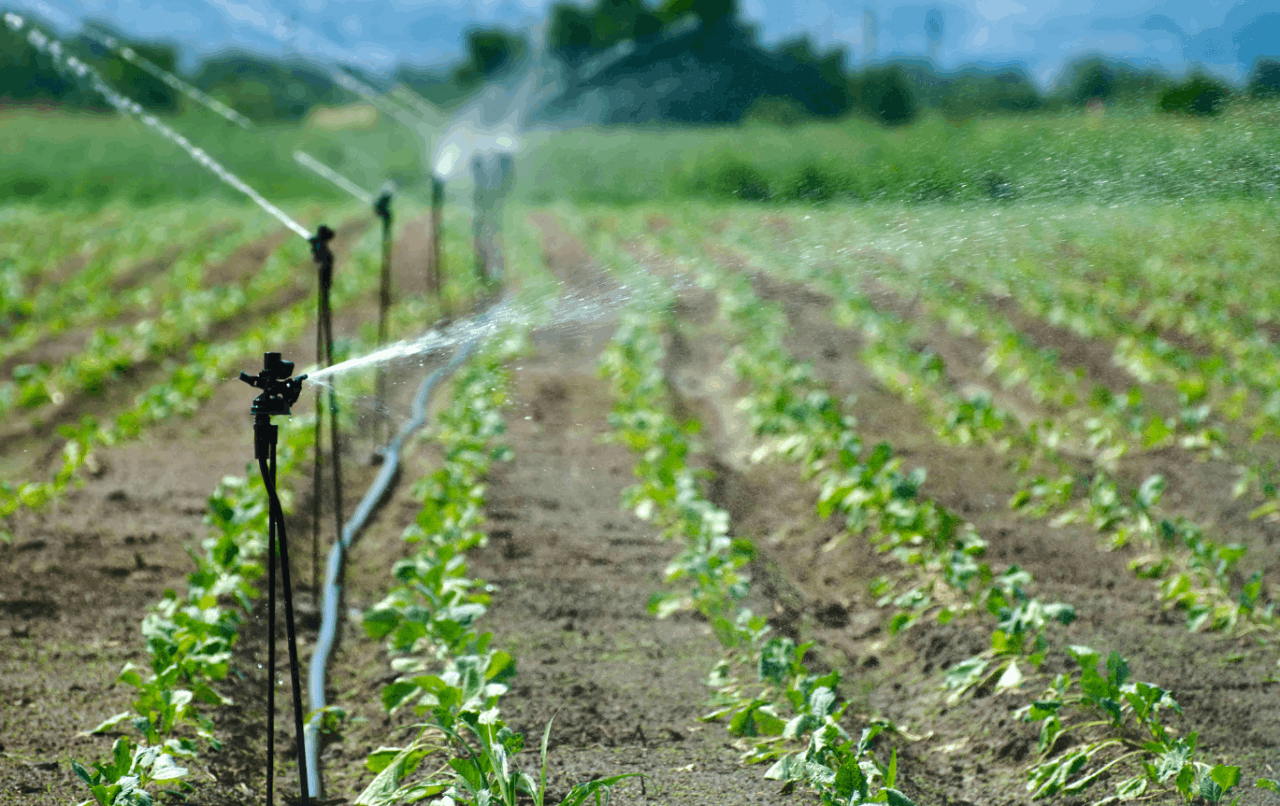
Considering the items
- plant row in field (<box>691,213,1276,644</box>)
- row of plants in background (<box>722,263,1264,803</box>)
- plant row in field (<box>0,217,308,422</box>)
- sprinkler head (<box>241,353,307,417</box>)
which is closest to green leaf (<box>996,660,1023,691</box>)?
row of plants in background (<box>722,263,1264,803</box>)

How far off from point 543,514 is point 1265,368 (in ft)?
17.4

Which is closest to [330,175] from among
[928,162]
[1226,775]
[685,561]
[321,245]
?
[321,245]

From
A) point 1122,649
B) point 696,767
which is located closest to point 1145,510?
point 1122,649

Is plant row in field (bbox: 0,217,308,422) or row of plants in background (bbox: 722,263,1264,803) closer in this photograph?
row of plants in background (bbox: 722,263,1264,803)

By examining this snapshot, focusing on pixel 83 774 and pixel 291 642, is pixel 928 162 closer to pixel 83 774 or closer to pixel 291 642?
pixel 291 642

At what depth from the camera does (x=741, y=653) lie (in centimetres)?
338

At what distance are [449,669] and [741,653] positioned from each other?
1.00 m

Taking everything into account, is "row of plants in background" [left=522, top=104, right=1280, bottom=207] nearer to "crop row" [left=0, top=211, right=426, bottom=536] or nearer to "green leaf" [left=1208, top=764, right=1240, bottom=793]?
"green leaf" [left=1208, top=764, right=1240, bottom=793]

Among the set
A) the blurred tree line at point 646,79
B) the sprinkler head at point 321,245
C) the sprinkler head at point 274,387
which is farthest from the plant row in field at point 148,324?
the blurred tree line at point 646,79

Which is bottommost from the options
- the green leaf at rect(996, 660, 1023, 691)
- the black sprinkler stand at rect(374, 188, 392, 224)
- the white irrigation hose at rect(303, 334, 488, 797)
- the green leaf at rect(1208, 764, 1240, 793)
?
the white irrigation hose at rect(303, 334, 488, 797)

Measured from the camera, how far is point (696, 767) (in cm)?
274

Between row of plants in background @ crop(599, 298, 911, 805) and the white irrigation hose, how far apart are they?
1073 mm

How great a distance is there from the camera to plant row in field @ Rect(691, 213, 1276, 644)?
3.73m

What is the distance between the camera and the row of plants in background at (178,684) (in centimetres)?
229
